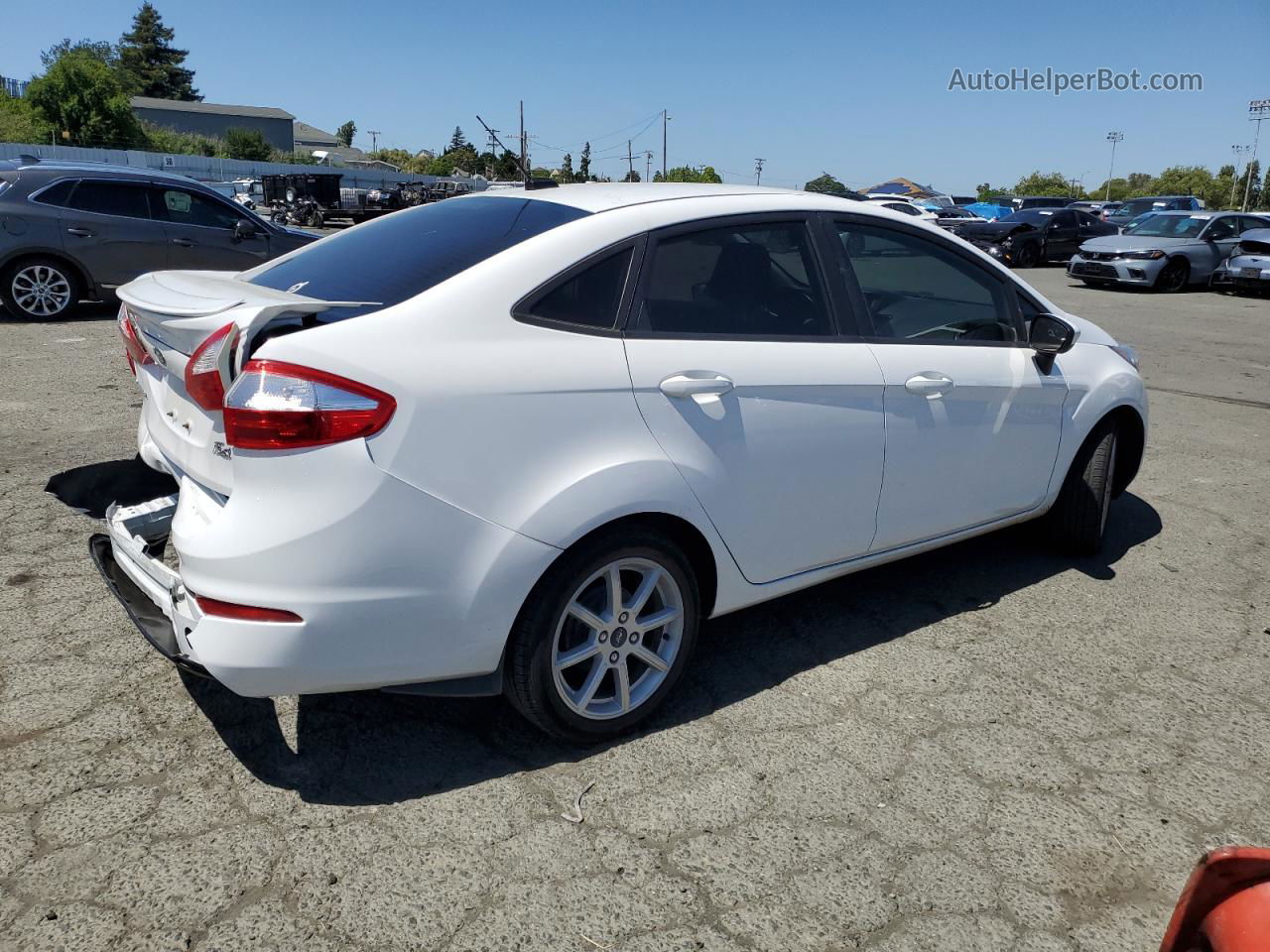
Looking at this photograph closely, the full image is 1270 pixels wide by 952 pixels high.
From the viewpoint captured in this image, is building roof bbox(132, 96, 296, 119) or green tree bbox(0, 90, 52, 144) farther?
building roof bbox(132, 96, 296, 119)

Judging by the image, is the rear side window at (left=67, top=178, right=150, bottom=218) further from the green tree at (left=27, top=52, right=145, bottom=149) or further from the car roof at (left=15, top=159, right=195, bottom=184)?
the green tree at (left=27, top=52, right=145, bottom=149)

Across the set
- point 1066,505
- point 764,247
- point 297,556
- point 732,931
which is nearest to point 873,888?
point 732,931

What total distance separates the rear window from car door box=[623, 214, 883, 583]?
1.42ft

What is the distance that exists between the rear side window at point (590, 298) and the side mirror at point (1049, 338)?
6.45 ft

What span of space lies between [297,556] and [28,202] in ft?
29.8

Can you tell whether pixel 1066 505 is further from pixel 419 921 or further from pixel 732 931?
pixel 419 921

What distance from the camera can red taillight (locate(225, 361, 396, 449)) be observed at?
7.77 ft

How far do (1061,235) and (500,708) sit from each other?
25.3 m

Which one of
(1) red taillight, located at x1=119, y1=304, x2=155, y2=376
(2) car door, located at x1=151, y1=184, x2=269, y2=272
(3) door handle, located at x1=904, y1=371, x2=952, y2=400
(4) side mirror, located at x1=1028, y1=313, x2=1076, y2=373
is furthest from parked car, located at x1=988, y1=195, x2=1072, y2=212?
(1) red taillight, located at x1=119, y1=304, x2=155, y2=376

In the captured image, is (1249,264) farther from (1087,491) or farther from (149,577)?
(149,577)

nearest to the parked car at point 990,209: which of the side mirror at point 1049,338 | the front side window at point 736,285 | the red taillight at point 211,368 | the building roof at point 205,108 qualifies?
the side mirror at point 1049,338

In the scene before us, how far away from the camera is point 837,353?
3.32 meters

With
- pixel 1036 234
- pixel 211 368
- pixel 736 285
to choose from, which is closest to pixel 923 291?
pixel 736 285

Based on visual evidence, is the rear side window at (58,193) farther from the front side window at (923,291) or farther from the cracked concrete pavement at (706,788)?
the front side window at (923,291)
